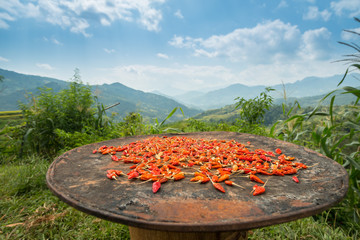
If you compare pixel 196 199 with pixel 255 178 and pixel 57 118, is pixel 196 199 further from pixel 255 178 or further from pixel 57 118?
pixel 57 118

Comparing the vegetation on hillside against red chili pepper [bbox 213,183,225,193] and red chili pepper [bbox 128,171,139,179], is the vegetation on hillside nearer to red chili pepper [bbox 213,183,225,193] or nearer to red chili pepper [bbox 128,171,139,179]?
red chili pepper [bbox 128,171,139,179]

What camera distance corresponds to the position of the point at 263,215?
893mm

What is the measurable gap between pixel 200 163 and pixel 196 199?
21.1 inches

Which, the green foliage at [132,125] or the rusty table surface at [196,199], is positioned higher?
the rusty table surface at [196,199]

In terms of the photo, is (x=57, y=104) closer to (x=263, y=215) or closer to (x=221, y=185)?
(x=221, y=185)

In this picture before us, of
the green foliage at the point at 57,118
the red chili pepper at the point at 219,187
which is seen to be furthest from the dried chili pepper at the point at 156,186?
the green foliage at the point at 57,118

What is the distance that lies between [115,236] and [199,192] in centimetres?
149

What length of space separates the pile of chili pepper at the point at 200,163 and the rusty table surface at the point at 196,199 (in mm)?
50

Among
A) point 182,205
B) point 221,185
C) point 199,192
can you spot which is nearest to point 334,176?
point 221,185

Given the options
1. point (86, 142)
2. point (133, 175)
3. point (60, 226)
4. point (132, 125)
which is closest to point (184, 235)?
point (133, 175)

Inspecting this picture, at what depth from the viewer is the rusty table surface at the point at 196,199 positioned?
0.87 meters

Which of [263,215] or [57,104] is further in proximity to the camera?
[57,104]

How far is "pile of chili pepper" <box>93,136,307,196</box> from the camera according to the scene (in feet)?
4.23

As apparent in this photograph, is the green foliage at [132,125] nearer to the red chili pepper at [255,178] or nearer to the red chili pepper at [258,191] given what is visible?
the red chili pepper at [255,178]
